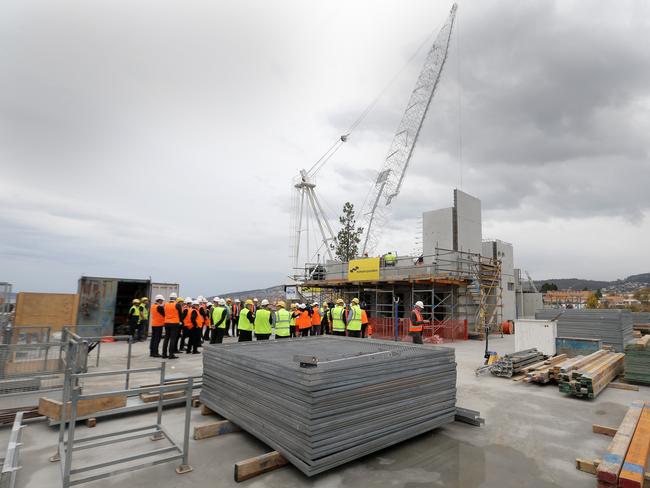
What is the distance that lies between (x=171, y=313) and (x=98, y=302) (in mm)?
6733

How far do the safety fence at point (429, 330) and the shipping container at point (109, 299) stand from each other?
1174 centimetres

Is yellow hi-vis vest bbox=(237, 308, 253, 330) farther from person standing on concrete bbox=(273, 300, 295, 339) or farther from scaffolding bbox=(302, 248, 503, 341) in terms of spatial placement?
scaffolding bbox=(302, 248, 503, 341)

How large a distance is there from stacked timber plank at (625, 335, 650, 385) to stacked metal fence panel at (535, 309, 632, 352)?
12.0 ft

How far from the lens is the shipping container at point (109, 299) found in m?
15.5

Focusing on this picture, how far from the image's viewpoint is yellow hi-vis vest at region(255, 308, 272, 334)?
413 inches

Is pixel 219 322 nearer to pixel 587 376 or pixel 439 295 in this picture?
pixel 587 376

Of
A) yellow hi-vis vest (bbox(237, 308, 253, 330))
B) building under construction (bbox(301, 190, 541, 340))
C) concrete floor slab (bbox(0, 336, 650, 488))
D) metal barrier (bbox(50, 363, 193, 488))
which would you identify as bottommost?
concrete floor slab (bbox(0, 336, 650, 488))

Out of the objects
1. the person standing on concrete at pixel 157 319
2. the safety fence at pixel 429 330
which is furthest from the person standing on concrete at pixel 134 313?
the safety fence at pixel 429 330

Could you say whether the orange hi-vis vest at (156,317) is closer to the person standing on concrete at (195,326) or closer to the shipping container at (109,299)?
the person standing on concrete at (195,326)

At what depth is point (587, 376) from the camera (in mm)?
7562

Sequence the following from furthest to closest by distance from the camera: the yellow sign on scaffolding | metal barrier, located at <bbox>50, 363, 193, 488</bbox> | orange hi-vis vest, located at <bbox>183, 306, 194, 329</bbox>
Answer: the yellow sign on scaffolding, orange hi-vis vest, located at <bbox>183, 306, 194, 329</bbox>, metal barrier, located at <bbox>50, 363, 193, 488</bbox>

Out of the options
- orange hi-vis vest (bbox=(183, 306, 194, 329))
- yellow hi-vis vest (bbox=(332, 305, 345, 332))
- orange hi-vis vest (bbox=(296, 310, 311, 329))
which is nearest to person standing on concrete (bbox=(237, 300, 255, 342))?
orange hi-vis vest (bbox=(183, 306, 194, 329))

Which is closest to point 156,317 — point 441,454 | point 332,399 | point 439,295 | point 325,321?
point 325,321

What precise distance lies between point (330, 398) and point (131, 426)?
3648 mm
